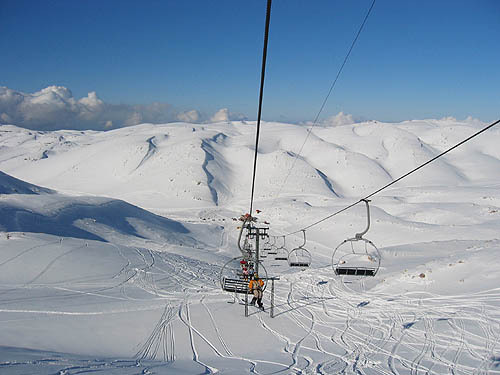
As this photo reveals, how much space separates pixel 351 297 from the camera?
1641 centimetres

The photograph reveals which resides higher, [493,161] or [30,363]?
[493,161]

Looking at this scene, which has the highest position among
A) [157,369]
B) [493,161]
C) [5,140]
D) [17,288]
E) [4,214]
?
[5,140]

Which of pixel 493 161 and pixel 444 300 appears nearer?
pixel 444 300

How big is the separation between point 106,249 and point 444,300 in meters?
16.6

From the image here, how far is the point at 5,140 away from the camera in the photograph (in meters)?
149

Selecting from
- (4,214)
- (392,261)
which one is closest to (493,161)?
(392,261)

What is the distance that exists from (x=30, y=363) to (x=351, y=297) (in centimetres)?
1303

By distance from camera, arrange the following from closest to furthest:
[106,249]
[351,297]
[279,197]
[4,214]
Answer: [351,297] → [106,249] → [4,214] → [279,197]

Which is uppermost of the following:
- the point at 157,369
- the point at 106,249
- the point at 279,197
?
the point at 279,197

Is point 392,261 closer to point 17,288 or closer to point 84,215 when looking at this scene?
point 17,288

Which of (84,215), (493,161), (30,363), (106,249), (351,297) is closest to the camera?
(30,363)

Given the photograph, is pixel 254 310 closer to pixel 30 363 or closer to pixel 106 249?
pixel 30 363

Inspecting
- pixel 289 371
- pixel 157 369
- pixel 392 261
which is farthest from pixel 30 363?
pixel 392 261

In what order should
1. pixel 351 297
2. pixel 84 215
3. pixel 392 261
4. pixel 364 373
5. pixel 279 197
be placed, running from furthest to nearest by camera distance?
pixel 279 197, pixel 84 215, pixel 392 261, pixel 351 297, pixel 364 373
